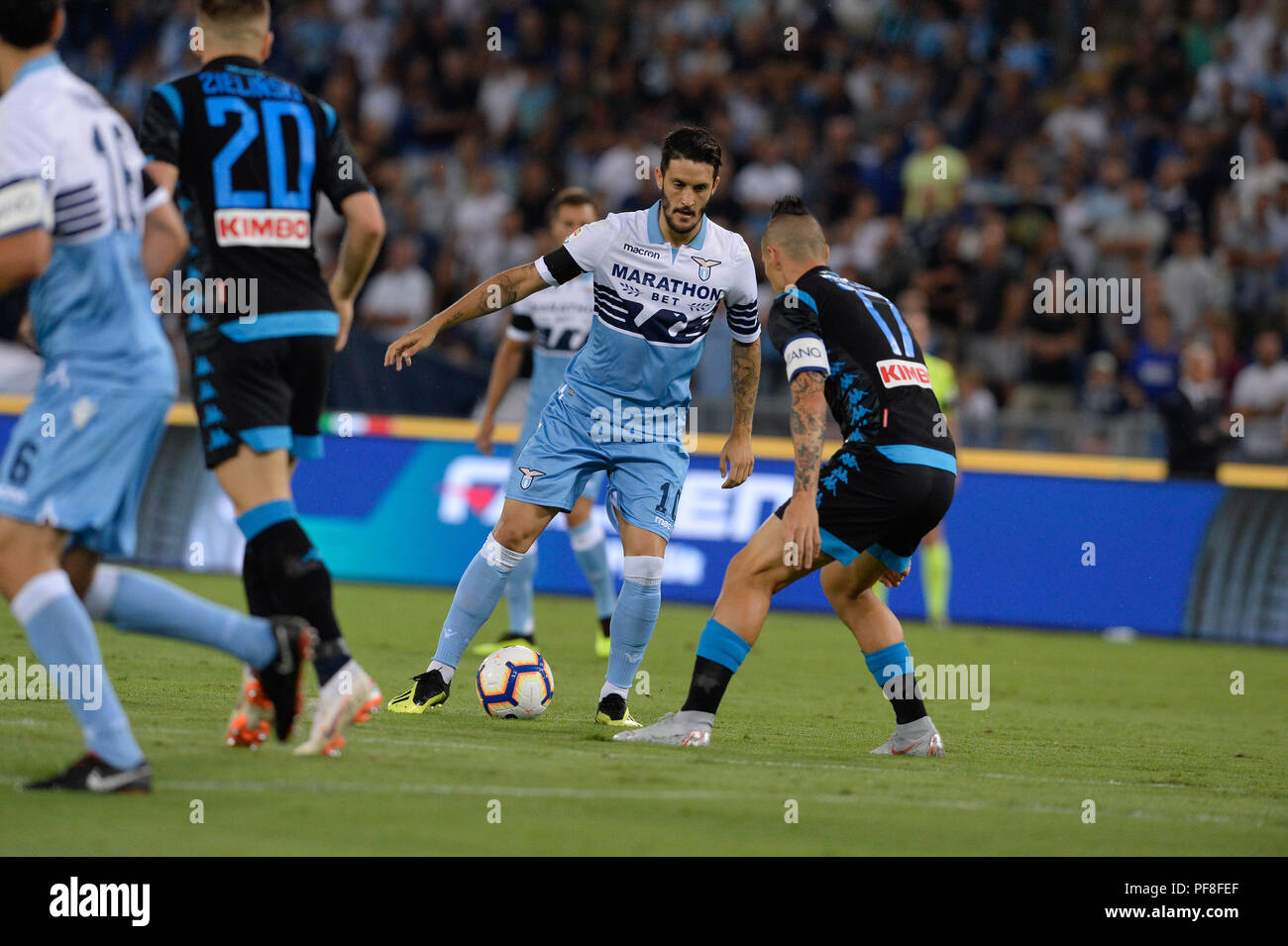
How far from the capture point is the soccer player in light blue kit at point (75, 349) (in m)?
4.99

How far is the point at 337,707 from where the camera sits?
5.79 meters

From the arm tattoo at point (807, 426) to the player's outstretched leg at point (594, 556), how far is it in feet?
13.1

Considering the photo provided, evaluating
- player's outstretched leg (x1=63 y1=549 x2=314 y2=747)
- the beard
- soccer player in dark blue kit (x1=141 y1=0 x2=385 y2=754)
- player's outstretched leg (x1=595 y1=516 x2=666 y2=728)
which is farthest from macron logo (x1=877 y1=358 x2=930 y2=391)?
player's outstretched leg (x1=63 y1=549 x2=314 y2=747)

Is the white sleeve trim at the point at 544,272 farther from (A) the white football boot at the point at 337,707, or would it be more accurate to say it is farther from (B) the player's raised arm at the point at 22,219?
(B) the player's raised arm at the point at 22,219

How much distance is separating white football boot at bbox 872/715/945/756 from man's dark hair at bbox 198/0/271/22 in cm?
394

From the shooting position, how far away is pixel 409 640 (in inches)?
425

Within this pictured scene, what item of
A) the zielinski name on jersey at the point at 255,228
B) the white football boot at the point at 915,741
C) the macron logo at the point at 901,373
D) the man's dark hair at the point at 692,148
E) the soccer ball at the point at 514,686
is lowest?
the white football boot at the point at 915,741

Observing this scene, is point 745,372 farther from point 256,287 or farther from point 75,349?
point 75,349

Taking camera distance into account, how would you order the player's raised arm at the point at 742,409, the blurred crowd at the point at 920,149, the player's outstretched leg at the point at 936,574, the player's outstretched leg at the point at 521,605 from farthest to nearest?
the blurred crowd at the point at 920,149 < the player's outstretched leg at the point at 936,574 < the player's outstretched leg at the point at 521,605 < the player's raised arm at the point at 742,409

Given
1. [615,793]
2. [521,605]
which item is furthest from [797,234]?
[521,605]

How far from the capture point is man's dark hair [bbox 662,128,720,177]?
7.31 m
